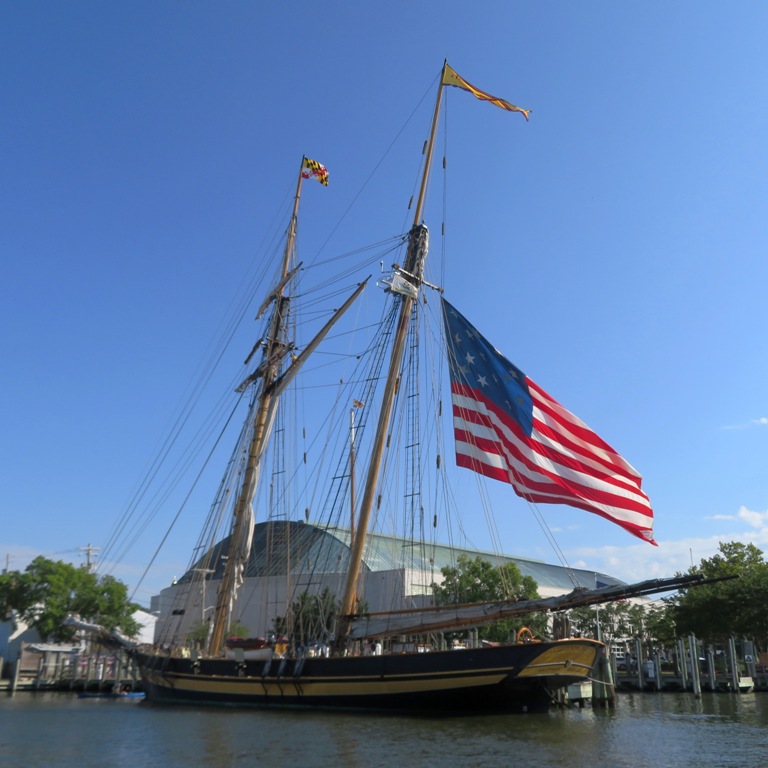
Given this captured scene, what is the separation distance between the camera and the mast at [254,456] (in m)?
41.4

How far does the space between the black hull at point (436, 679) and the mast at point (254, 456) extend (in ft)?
28.0

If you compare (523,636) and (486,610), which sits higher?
(486,610)

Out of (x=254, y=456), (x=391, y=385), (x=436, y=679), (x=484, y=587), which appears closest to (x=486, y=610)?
(x=436, y=679)

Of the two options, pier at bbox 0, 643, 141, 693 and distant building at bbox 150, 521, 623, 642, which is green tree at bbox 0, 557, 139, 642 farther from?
distant building at bbox 150, 521, 623, 642

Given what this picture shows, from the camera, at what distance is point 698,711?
121 ft

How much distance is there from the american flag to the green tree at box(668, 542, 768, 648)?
1394 inches

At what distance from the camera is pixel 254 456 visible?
4419cm

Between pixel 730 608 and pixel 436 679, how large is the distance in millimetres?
39749

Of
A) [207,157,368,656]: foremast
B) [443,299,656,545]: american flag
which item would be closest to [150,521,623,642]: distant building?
[207,157,368,656]: foremast

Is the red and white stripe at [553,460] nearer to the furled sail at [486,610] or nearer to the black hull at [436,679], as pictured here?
the furled sail at [486,610]

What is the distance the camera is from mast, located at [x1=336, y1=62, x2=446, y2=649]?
1316 inches

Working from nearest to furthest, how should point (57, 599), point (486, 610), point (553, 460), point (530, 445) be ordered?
1. point (553, 460)
2. point (530, 445)
3. point (486, 610)
4. point (57, 599)

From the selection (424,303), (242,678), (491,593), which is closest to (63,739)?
(242,678)

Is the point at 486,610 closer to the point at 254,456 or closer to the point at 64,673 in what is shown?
the point at 254,456
